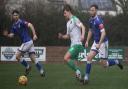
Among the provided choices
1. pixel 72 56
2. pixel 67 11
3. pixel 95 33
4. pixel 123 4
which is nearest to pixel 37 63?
pixel 72 56

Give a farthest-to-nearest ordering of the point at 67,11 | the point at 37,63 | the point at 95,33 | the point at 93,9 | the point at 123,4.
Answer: the point at 123,4 → the point at 37,63 → the point at 95,33 → the point at 67,11 → the point at 93,9

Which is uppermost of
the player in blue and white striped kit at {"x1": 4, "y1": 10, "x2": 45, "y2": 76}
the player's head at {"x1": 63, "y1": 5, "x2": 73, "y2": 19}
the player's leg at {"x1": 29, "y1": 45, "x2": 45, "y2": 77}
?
the player's head at {"x1": 63, "y1": 5, "x2": 73, "y2": 19}

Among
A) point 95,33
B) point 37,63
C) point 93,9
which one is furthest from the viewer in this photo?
point 37,63

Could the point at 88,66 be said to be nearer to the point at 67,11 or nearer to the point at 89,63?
the point at 89,63

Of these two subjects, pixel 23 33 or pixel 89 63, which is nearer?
pixel 89 63

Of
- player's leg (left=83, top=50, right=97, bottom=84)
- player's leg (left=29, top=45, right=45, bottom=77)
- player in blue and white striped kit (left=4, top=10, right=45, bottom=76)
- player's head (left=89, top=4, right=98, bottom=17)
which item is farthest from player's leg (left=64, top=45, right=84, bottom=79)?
player's leg (left=29, top=45, right=45, bottom=77)

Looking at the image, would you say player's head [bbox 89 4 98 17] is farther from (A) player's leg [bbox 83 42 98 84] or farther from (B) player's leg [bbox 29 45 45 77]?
(B) player's leg [bbox 29 45 45 77]

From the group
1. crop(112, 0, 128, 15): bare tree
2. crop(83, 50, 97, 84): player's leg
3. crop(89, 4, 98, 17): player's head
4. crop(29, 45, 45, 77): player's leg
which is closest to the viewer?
crop(83, 50, 97, 84): player's leg

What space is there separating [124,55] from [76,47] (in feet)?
58.2

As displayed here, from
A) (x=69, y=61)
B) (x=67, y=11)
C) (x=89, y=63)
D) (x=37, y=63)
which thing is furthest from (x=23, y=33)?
(x=89, y=63)

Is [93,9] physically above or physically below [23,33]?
above

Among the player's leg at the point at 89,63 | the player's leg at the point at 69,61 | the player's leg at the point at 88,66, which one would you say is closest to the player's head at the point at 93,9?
the player's leg at the point at 89,63

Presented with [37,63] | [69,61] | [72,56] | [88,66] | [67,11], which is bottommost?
[37,63]

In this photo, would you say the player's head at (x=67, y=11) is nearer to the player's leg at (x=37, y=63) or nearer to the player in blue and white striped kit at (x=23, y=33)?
the player in blue and white striped kit at (x=23, y=33)
